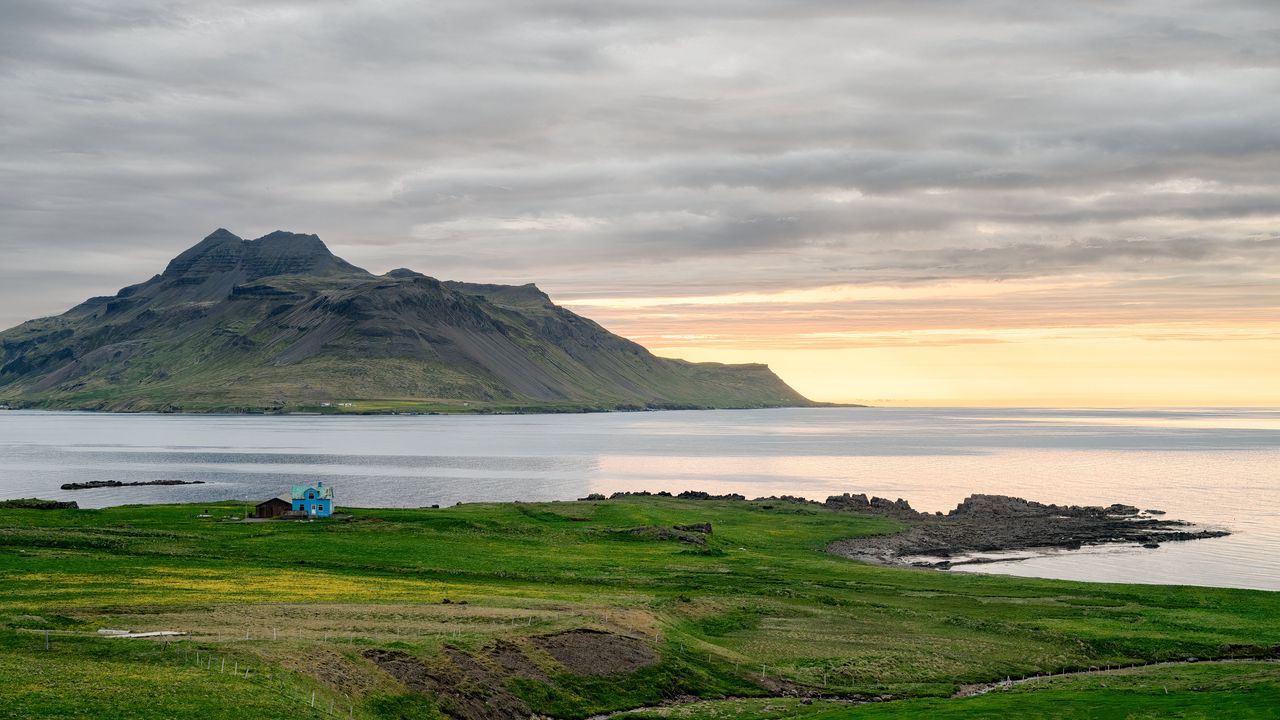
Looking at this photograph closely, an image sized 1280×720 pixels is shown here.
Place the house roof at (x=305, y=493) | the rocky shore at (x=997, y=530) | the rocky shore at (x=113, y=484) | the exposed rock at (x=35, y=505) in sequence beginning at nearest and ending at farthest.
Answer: the rocky shore at (x=997, y=530) < the exposed rock at (x=35, y=505) < the house roof at (x=305, y=493) < the rocky shore at (x=113, y=484)

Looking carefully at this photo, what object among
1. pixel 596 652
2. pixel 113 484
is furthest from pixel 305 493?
pixel 113 484

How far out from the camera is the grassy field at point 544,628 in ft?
153

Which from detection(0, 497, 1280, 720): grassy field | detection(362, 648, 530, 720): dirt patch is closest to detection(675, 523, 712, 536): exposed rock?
detection(0, 497, 1280, 720): grassy field

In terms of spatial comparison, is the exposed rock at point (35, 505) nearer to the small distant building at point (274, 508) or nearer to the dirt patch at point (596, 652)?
the small distant building at point (274, 508)

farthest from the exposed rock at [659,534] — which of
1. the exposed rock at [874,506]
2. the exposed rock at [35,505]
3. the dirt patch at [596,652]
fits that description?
the exposed rock at [35,505]

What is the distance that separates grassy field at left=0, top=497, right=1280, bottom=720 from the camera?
4675 centimetres

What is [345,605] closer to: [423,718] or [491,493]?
[423,718]

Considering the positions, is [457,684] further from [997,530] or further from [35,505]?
[997,530]

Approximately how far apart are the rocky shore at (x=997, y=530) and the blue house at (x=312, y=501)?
64810mm

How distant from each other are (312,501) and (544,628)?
77.9m

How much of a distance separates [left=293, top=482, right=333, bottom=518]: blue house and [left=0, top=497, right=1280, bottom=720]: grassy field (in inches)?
418

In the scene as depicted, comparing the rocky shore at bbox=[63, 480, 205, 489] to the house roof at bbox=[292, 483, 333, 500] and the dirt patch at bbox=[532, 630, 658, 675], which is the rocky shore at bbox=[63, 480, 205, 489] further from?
the dirt patch at bbox=[532, 630, 658, 675]

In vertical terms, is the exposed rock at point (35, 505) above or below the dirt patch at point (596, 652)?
above

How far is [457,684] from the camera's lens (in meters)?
51.3
